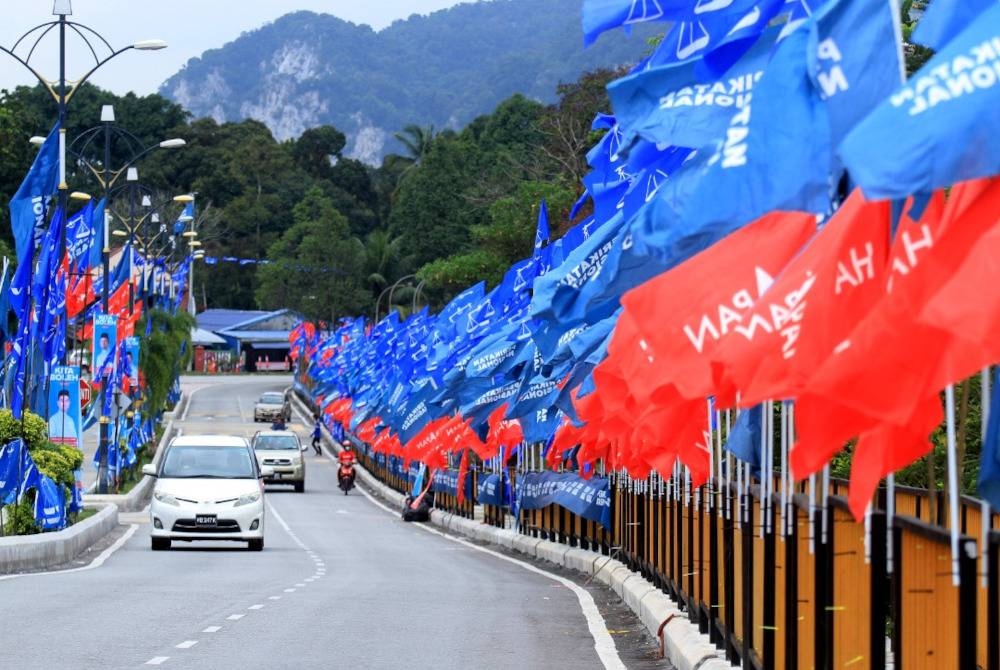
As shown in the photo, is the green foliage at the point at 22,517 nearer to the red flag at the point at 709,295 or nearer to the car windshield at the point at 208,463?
the car windshield at the point at 208,463

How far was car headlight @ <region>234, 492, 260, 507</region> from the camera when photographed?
1225 inches

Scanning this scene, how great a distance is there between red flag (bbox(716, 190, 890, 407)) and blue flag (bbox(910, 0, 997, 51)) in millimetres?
795

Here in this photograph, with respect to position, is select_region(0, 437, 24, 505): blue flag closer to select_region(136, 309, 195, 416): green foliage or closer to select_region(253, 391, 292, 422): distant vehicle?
select_region(136, 309, 195, 416): green foliage

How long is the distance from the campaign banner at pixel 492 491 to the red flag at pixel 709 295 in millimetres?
28346

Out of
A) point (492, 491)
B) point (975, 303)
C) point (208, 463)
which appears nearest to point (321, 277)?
point (492, 491)

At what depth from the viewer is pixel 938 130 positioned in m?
6.47

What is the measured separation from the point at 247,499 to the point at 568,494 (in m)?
5.42

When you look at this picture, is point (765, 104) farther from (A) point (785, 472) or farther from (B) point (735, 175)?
(A) point (785, 472)

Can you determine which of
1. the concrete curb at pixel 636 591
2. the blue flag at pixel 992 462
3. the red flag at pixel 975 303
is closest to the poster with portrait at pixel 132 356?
the concrete curb at pixel 636 591

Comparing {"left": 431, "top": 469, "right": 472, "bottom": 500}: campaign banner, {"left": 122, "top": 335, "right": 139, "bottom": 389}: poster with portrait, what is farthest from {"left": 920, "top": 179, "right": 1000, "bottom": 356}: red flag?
{"left": 122, "top": 335, "right": 139, "bottom": 389}: poster with portrait

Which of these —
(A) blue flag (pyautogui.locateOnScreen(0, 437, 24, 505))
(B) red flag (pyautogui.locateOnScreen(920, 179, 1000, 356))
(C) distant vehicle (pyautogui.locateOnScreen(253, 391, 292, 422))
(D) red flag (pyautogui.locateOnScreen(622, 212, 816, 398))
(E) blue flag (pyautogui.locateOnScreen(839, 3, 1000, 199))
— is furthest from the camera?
(C) distant vehicle (pyautogui.locateOnScreen(253, 391, 292, 422))

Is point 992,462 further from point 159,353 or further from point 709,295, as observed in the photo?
point 159,353

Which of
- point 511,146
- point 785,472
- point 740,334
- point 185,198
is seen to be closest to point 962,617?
point 740,334

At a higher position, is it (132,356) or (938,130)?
(132,356)
